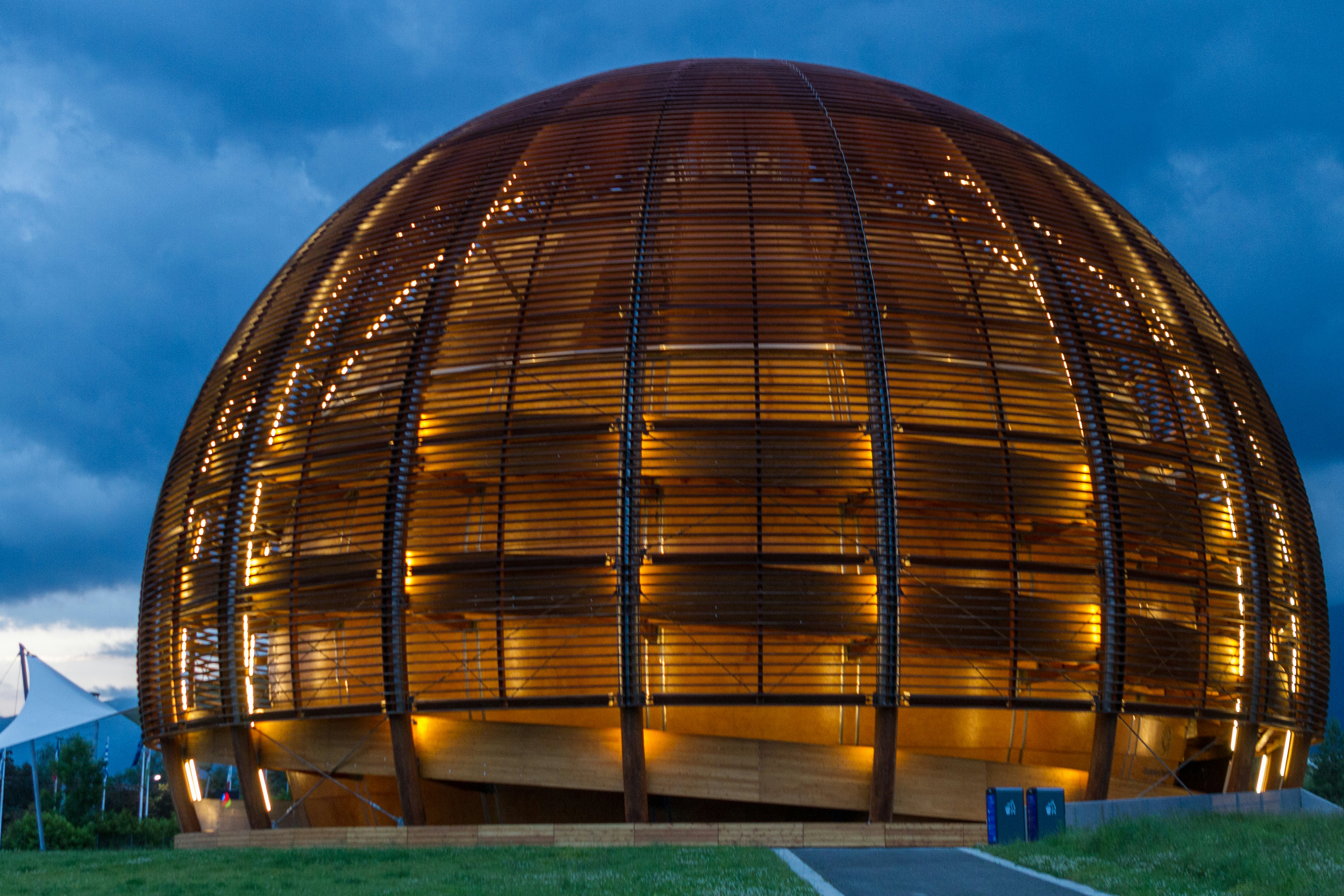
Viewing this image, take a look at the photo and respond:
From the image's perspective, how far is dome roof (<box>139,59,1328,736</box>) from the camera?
64.1 ft

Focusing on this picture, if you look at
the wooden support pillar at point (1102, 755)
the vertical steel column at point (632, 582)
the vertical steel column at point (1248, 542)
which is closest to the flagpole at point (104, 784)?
the vertical steel column at point (632, 582)

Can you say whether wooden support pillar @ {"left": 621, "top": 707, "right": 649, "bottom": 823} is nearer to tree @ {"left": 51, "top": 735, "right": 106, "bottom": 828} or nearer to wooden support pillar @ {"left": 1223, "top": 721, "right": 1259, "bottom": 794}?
wooden support pillar @ {"left": 1223, "top": 721, "right": 1259, "bottom": 794}

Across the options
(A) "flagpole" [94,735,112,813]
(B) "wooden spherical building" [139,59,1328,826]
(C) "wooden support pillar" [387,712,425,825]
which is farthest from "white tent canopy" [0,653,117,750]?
(C) "wooden support pillar" [387,712,425,825]

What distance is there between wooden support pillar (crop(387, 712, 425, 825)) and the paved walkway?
273 inches

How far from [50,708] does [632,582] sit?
33064mm

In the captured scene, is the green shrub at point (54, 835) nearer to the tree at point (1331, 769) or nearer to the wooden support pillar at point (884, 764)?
the wooden support pillar at point (884, 764)

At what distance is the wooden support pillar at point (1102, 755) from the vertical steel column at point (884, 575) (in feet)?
10.6

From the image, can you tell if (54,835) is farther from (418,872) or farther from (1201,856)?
(1201,856)

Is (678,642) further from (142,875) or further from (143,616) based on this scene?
(143,616)

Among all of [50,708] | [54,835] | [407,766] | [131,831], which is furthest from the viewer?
[131,831]

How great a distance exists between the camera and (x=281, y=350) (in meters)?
23.5

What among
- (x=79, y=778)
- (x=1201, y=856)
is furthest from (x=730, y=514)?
(x=79, y=778)

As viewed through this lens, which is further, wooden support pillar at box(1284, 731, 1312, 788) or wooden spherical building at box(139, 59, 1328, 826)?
wooden support pillar at box(1284, 731, 1312, 788)

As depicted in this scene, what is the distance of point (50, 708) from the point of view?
43.8 m
